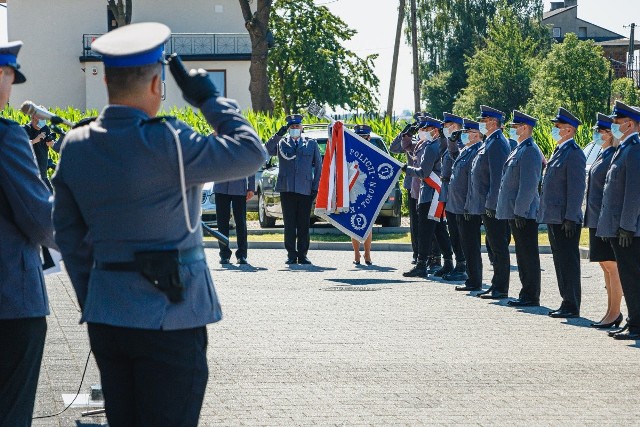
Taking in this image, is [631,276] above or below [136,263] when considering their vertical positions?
below

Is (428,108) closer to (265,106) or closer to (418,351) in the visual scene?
(265,106)

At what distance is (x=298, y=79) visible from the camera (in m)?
65.2

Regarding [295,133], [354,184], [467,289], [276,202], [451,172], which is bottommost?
[276,202]

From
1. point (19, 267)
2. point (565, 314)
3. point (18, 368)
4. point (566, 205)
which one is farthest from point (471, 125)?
point (18, 368)

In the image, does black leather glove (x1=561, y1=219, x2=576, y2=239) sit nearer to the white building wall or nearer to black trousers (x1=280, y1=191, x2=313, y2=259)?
black trousers (x1=280, y1=191, x2=313, y2=259)

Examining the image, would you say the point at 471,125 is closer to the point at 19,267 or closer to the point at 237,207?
the point at 237,207

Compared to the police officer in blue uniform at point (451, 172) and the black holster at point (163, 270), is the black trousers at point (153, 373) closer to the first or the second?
the black holster at point (163, 270)

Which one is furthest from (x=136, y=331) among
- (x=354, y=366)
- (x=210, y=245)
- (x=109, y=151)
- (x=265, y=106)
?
(x=265, y=106)

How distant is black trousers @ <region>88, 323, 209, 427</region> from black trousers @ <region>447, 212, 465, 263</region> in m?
12.3

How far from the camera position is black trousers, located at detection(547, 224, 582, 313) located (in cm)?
1305

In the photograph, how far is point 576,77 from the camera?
67.1 meters

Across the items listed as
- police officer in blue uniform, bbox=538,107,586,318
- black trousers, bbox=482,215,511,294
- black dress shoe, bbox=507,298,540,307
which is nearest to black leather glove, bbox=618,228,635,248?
police officer in blue uniform, bbox=538,107,586,318

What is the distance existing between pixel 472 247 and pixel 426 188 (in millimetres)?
1906

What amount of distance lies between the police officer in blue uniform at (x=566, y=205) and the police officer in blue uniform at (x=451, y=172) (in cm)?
341
